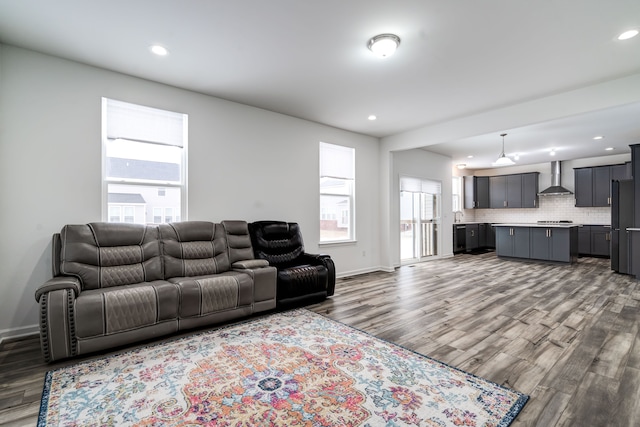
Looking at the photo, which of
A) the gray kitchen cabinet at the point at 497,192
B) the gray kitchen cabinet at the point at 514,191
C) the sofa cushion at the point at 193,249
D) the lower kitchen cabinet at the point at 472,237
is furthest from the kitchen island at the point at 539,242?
the sofa cushion at the point at 193,249

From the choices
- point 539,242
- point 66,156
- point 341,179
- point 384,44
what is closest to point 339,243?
point 341,179


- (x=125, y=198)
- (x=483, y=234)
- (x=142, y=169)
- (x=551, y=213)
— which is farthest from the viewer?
(x=483, y=234)

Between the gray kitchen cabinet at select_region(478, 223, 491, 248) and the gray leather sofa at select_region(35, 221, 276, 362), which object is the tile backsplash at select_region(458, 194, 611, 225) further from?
the gray leather sofa at select_region(35, 221, 276, 362)

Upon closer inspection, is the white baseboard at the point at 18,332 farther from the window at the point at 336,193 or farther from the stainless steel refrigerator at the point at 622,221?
the stainless steel refrigerator at the point at 622,221

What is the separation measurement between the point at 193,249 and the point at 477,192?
9.74 meters

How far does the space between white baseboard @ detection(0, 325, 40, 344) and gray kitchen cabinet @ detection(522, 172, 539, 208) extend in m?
11.7

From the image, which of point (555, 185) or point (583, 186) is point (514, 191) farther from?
point (583, 186)

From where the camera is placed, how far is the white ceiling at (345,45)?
8.00ft

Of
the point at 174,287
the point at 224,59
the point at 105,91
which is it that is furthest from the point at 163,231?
the point at 224,59

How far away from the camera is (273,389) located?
82.6 inches

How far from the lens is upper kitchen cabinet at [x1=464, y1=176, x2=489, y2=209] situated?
1025cm

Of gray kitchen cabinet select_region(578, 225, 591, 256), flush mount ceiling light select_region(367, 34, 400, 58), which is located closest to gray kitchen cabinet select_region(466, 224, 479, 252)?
gray kitchen cabinet select_region(578, 225, 591, 256)

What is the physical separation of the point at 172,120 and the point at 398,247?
5.15 m

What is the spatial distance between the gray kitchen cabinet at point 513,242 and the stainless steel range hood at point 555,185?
8.16 feet
